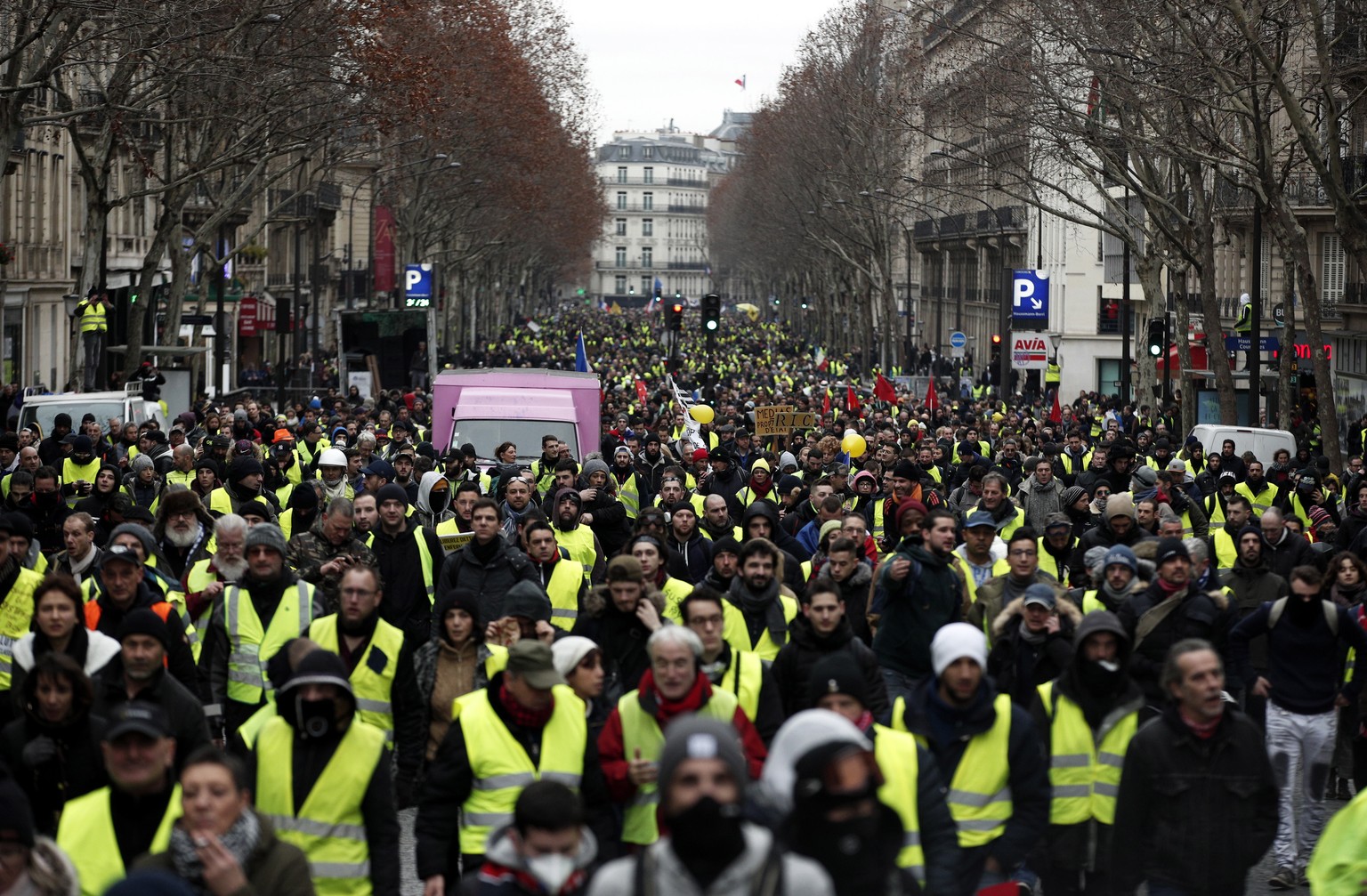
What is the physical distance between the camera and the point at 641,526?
1230 cm

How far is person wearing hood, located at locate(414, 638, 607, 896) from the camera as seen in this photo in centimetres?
659

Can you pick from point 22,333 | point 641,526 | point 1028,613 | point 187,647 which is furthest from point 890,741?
point 22,333

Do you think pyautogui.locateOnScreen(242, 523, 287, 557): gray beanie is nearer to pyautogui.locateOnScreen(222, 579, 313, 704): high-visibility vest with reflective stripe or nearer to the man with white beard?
pyautogui.locateOnScreen(222, 579, 313, 704): high-visibility vest with reflective stripe

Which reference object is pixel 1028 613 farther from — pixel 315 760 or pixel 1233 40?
pixel 1233 40

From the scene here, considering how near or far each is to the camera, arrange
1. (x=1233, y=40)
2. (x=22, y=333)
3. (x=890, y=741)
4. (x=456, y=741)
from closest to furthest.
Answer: (x=890, y=741)
(x=456, y=741)
(x=1233, y=40)
(x=22, y=333)

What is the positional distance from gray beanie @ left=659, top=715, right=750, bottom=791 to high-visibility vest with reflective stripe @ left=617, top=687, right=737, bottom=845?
214 cm

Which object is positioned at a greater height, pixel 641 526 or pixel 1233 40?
pixel 1233 40

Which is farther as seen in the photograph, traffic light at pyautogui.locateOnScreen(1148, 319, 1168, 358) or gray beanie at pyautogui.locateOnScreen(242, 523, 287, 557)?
traffic light at pyautogui.locateOnScreen(1148, 319, 1168, 358)

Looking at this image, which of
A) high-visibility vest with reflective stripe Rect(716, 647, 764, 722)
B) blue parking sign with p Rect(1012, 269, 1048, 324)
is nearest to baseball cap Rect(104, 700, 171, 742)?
high-visibility vest with reflective stripe Rect(716, 647, 764, 722)

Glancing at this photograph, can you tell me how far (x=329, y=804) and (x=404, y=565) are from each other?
4934 mm

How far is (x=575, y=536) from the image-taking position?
1209 centimetres

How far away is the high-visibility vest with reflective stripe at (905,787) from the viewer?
6062 millimetres

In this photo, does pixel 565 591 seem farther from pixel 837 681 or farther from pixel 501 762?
pixel 837 681

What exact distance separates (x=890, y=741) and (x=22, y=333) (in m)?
39.0
